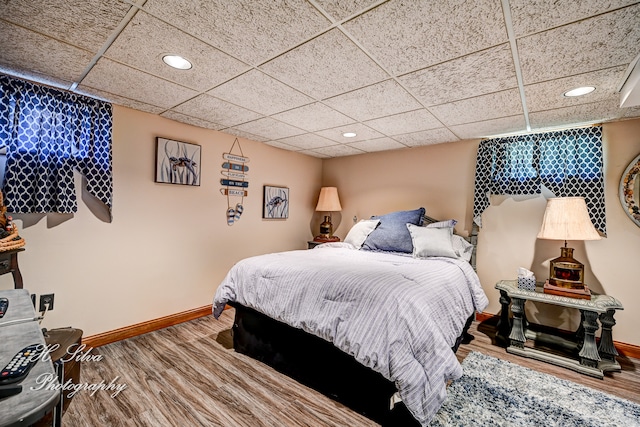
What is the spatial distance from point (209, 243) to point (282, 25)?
8.66 ft

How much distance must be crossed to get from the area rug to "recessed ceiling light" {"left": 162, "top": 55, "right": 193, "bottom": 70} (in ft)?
8.84

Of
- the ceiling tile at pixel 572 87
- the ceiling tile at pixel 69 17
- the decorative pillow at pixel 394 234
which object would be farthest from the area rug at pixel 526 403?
the ceiling tile at pixel 69 17

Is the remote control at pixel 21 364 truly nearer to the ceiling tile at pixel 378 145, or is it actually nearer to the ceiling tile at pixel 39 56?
the ceiling tile at pixel 39 56

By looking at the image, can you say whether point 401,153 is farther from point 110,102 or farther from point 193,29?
point 110,102

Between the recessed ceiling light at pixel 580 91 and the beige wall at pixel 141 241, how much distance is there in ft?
10.7

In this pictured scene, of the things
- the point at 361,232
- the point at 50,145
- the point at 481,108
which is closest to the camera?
the point at 50,145

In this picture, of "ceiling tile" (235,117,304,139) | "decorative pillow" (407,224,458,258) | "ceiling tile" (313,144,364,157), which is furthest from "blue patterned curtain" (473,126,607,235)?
"ceiling tile" (235,117,304,139)

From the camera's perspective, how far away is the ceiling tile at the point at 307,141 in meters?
3.57

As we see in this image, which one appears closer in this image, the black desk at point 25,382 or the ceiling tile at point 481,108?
the black desk at point 25,382

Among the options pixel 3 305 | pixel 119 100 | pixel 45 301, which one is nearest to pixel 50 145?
pixel 119 100

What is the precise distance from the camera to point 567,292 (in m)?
2.48

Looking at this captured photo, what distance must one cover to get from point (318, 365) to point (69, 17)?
246cm

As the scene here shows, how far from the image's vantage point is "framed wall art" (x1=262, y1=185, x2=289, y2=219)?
4062 mm

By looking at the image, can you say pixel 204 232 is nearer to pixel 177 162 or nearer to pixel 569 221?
pixel 177 162
